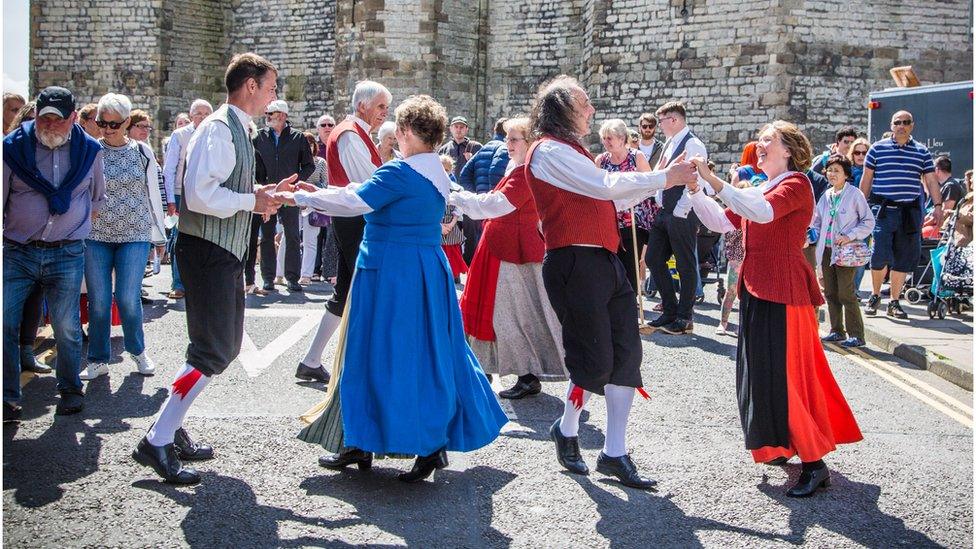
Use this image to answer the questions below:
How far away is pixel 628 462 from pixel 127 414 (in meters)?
2.91

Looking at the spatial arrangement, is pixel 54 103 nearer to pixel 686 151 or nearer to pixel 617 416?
pixel 617 416

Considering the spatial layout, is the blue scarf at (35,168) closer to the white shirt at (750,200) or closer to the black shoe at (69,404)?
the black shoe at (69,404)

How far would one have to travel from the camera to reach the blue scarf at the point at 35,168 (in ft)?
17.6

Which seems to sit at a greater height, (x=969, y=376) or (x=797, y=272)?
(x=797, y=272)

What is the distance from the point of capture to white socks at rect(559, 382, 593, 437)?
4742 mm

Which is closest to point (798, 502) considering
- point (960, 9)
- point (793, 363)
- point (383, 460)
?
point (793, 363)

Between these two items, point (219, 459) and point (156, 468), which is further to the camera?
A: point (219, 459)

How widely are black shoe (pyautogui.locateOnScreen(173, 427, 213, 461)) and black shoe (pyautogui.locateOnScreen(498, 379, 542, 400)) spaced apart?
2151 millimetres

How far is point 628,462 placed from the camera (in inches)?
182

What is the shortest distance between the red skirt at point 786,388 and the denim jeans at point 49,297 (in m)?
3.72

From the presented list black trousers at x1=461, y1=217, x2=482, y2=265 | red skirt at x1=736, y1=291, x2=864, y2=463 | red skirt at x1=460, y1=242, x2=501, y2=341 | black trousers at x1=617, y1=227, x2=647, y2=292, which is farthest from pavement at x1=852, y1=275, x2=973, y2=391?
black trousers at x1=461, y1=217, x2=482, y2=265

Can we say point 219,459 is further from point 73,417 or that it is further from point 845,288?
point 845,288

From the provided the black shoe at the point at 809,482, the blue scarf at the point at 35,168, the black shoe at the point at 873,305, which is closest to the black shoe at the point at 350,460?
the black shoe at the point at 809,482

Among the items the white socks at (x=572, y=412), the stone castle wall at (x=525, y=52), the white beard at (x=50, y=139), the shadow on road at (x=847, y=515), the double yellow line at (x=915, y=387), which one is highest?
the stone castle wall at (x=525, y=52)
